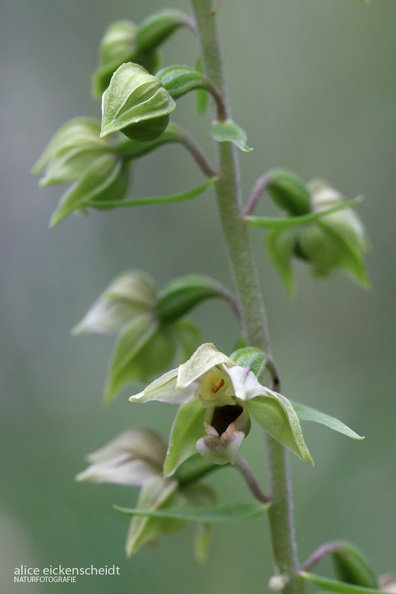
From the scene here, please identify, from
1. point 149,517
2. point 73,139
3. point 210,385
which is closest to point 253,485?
point 149,517

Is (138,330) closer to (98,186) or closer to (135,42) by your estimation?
(98,186)

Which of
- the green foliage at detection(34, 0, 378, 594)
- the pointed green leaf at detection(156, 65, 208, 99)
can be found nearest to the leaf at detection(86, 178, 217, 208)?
the green foliage at detection(34, 0, 378, 594)

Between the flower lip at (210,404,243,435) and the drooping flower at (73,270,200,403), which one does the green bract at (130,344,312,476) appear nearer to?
the flower lip at (210,404,243,435)

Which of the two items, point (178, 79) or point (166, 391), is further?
point (178, 79)

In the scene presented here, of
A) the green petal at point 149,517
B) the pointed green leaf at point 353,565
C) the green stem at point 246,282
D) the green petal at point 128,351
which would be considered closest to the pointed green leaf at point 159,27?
the green stem at point 246,282

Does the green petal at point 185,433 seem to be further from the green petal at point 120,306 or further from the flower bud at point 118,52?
the flower bud at point 118,52

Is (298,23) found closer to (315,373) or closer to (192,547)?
(315,373)
